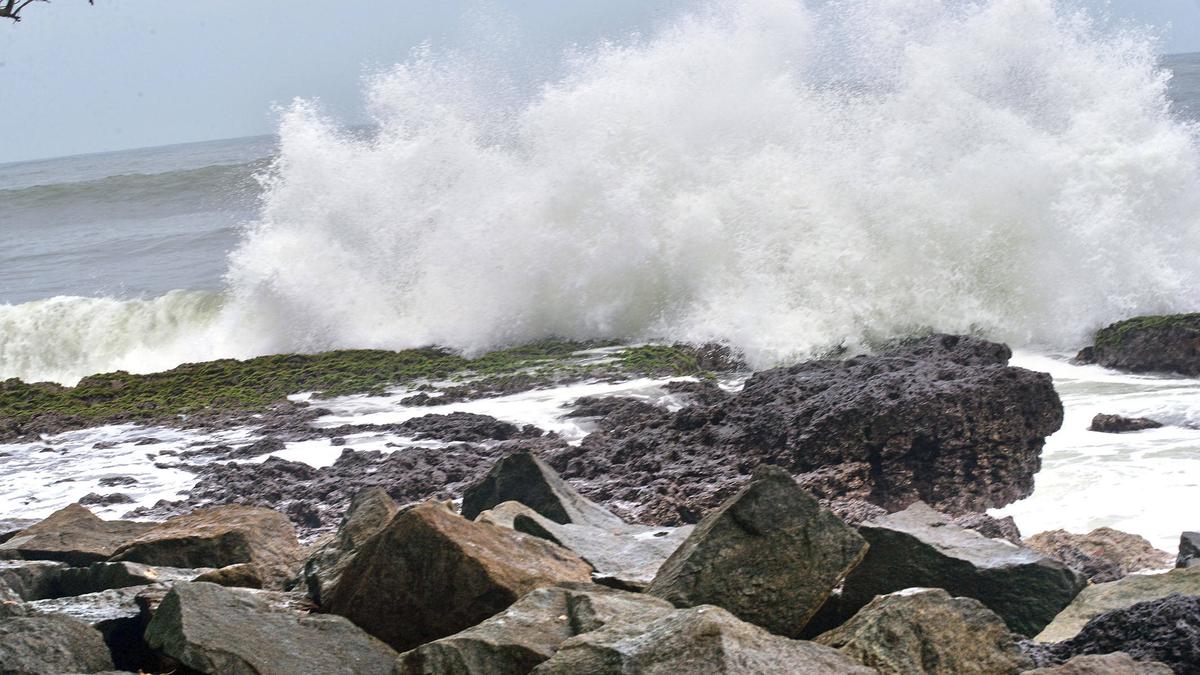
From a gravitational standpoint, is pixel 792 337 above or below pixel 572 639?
above

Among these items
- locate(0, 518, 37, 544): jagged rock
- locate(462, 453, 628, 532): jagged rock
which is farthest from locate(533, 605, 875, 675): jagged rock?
locate(0, 518, 37, 544): jagged rock

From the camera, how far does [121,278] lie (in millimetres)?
23391

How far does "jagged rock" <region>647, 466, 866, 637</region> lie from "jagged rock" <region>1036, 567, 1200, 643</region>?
2.28 ft

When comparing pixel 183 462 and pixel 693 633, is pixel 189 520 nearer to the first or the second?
pixel 693 633

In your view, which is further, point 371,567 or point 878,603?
point 371,567

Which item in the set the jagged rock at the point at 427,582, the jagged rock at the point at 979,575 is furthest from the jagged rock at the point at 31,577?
the jagged rock at the point at 979,575

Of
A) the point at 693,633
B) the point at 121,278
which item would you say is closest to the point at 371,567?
the point at 693,633

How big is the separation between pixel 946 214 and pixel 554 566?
9956 millimetres

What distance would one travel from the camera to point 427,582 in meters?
4.12

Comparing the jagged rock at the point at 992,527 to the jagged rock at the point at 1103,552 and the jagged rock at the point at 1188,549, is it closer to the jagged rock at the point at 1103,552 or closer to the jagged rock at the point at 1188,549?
the jagged rock at the point at 1103,552

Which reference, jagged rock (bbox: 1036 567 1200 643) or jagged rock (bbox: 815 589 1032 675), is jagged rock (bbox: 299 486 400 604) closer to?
jagged rock (bbox: 815 589 1032 675)

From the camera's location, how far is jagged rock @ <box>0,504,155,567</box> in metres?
5.37

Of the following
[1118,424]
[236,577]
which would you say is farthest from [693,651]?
[1118,424]

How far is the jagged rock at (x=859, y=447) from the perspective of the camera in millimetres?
6941
